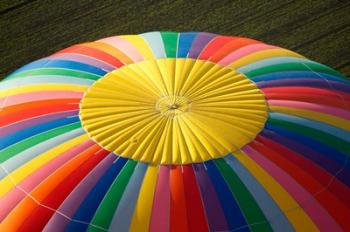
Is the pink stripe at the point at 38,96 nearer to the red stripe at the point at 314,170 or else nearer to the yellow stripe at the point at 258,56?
the yellow stripe at the point at 258,56

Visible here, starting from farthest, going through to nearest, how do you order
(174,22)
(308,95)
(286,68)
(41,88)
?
(174,22) → (286,68) → (41,88) → (308,95)

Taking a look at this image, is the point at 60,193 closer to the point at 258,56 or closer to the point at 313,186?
the point at 313,186

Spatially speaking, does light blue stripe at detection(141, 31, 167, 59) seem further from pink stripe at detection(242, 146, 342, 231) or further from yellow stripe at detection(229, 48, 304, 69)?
pink stripe at detection(242, 146, 342, 231)

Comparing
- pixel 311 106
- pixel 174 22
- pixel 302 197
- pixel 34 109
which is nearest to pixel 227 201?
pixel 302 197

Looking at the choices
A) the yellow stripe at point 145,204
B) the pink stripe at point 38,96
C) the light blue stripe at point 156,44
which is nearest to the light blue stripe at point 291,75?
the light blue stripe at point 156,44

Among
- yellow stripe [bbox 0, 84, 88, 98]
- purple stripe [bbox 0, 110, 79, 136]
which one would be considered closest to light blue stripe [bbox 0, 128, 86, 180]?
purple stripe [bbox 0, 110, 79, 136]
